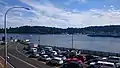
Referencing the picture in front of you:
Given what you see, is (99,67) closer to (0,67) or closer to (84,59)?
(0,67)

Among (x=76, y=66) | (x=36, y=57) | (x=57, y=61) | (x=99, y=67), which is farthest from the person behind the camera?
(x=36, y=57)

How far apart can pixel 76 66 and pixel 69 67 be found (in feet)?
2.96

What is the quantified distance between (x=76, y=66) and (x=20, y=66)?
33.5 ft

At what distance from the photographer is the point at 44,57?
146ft

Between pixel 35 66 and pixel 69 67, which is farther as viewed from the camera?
pixel 35 66

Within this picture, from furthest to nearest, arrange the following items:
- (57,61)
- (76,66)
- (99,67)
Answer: (57,61)
(76,66)
(99,67)

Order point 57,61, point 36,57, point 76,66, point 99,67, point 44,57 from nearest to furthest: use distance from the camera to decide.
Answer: point 99,67 → point 76,66 → point 57,61 → point 44,57 → point 36,57

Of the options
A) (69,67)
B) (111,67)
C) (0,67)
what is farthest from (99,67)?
(0,67)

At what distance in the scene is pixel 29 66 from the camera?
3466 centimetres

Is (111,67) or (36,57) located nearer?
(111,67)

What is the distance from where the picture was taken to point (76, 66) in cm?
2873

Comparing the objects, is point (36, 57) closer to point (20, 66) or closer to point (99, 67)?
point (20, 66)

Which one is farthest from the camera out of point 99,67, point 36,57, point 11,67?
point 36,57

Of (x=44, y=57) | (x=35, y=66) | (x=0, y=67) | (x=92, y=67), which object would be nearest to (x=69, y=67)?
(x=92, y=67)
